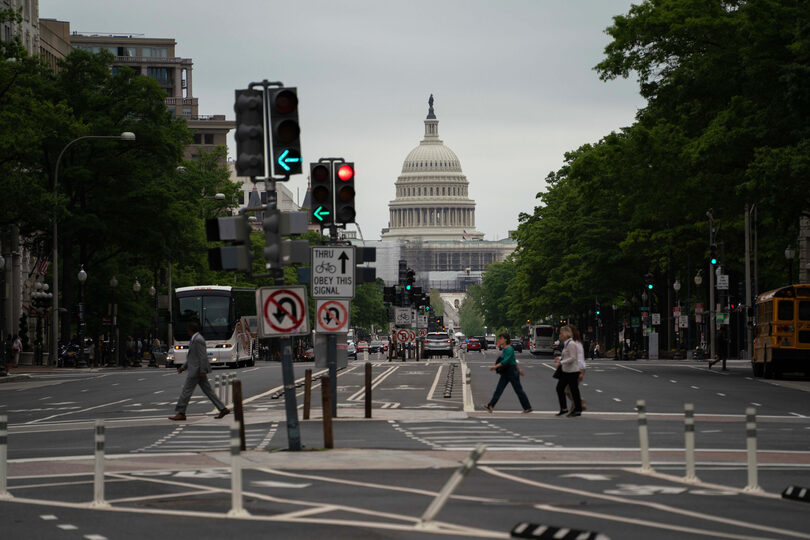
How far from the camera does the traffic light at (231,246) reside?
2045 centimetres

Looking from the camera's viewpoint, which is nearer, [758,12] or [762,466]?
[762,466]

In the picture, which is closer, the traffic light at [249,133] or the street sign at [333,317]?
the traffic light at [249,133]

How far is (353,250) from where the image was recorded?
1082 inches

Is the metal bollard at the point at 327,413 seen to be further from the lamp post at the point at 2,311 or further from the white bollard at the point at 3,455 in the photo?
the lamp post at the point at 2,311

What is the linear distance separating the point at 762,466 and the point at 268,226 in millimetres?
6799

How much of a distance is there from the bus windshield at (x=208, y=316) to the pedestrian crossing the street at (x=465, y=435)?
41.3 metres

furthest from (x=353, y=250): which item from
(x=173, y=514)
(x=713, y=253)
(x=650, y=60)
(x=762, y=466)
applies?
(x=713, y=253)

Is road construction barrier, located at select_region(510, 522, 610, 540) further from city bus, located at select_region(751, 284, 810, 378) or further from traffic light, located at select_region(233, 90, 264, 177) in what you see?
city bus, located at select_region(751, 284, 810, 378)

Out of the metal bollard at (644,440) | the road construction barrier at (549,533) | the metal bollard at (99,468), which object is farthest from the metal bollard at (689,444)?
the metal bollard at (99,468)

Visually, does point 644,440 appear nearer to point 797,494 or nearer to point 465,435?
point 797,494

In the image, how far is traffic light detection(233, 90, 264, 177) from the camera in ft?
67.5

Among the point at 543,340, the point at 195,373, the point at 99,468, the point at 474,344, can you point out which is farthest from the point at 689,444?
the point at 474,344

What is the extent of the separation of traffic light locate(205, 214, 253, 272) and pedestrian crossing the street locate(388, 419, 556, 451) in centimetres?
417

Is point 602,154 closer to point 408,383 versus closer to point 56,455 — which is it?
point 408,383
